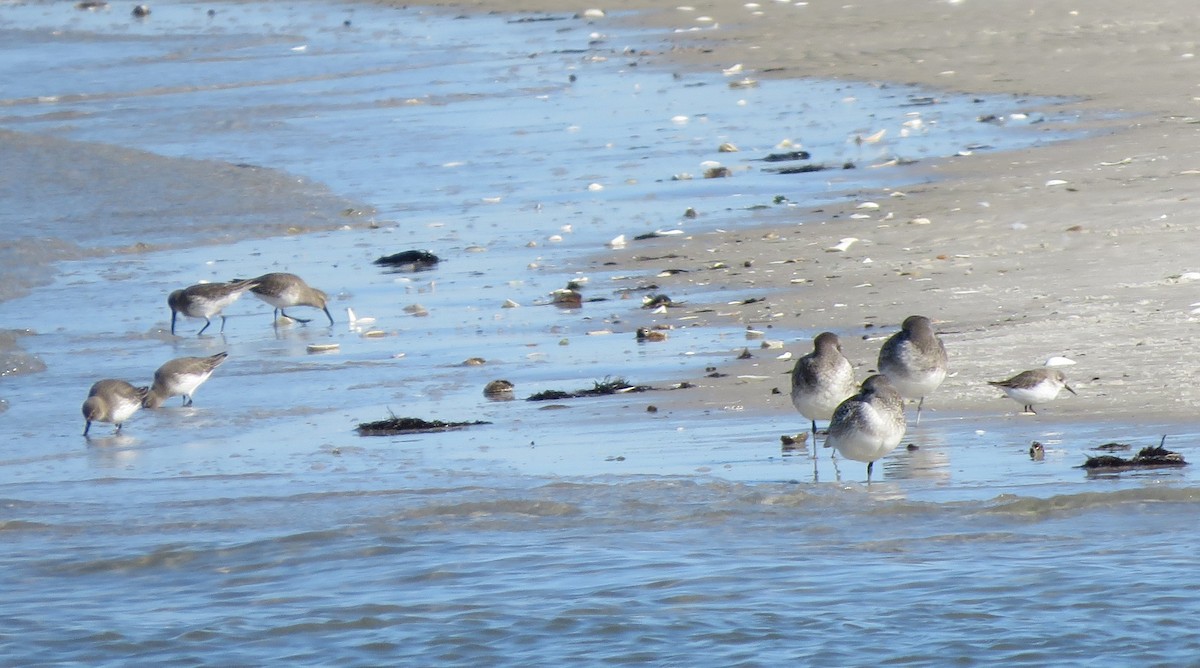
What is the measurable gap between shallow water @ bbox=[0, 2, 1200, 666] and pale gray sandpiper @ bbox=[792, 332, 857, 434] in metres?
0.26

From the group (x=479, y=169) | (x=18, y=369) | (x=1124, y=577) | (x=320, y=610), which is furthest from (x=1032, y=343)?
(x=479, y=169)

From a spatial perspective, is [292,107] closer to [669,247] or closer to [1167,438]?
[669,247]

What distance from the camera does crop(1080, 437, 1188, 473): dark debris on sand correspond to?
24.0ft

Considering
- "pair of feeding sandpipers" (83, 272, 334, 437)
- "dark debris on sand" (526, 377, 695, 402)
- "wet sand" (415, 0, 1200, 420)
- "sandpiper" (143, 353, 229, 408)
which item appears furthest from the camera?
"sandpiper" (143, 353, 229, 408)

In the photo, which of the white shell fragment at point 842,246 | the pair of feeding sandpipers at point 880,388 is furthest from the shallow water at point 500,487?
the white shell fragment at point 842,246

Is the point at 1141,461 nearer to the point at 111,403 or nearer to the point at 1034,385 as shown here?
the point at 1034,385

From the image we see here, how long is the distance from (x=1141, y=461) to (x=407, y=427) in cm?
341

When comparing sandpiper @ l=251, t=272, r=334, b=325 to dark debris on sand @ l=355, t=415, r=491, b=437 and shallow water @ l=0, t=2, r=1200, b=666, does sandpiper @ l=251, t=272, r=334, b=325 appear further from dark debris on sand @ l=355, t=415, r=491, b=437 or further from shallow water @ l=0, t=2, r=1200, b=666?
dark debris on sand @ l=355, t=415, r=491, b=437

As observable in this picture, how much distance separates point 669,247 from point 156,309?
11.4ft

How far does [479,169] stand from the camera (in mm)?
16531

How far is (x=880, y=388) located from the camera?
7.71 meters

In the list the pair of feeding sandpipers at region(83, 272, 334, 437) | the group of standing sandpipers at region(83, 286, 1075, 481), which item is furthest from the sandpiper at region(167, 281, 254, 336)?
the group of standing sandpipers at region(83, 286, 1075, 481)

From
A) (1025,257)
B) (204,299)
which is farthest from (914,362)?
(204,299)

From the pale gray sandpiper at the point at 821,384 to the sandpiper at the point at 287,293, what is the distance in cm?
434
